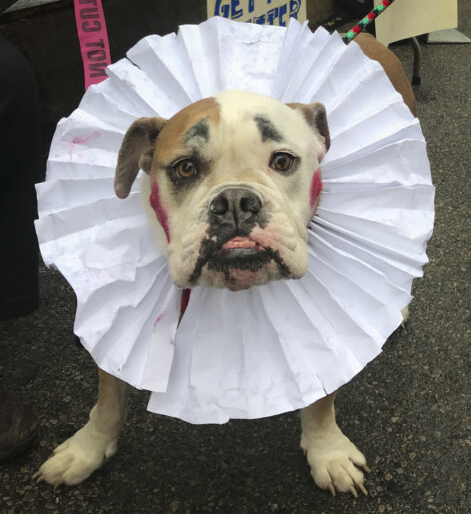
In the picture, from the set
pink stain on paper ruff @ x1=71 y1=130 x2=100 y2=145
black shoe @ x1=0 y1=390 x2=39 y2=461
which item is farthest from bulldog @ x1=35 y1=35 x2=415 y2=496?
black shoe @ x1=0 y1=390 x2=39 y2=461

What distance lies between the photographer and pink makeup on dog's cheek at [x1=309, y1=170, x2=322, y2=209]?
1.73 m

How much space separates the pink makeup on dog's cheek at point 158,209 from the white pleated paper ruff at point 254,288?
0.40ft

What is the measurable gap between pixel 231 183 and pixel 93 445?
1.05 metres

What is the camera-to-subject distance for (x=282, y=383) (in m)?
1.72

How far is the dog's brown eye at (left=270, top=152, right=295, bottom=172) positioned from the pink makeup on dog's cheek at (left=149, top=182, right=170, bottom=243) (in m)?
0.31

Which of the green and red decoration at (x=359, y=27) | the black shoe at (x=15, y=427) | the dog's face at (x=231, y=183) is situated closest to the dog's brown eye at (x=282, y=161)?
the dog's face at (x=231, y=183)

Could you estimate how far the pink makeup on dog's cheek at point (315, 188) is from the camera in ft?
5.68

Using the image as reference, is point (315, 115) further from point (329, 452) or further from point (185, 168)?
point (329, 452)

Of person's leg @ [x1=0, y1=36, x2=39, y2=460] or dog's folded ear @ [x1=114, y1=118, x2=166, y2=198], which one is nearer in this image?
dog's folded ear @ [x1=114, y1=118, x2=166, y2=198]

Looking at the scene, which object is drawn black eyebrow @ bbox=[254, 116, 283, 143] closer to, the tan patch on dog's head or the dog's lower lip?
the tan patch on dog's head

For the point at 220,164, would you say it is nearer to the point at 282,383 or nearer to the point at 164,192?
the point at 164,192

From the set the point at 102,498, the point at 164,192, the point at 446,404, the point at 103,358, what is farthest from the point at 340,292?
the point at 102,498

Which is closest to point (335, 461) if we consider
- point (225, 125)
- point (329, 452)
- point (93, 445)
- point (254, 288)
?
point (329, 452)

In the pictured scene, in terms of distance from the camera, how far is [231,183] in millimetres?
1554
